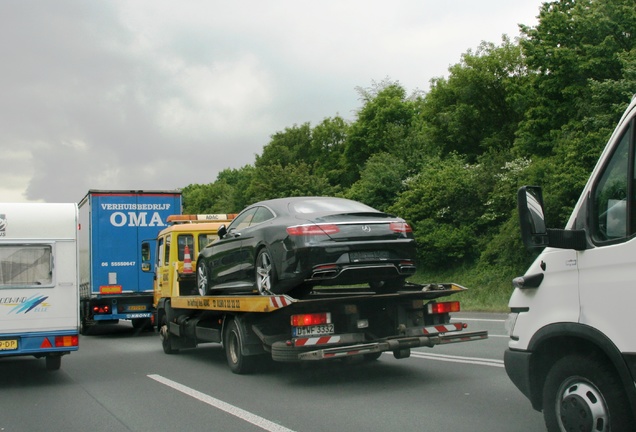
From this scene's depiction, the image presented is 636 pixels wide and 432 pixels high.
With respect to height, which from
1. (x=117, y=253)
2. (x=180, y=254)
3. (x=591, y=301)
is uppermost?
(x=117, y=253)

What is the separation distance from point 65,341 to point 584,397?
773 centimetres

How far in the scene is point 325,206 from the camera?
10227mm

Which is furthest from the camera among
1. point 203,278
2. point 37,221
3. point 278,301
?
point 203,278

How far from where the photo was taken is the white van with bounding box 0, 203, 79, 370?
33.7 feet

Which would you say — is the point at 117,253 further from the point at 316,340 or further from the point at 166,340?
the point at 316,340

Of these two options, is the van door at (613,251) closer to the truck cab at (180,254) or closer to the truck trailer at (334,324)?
the truck trailer at (334,324)

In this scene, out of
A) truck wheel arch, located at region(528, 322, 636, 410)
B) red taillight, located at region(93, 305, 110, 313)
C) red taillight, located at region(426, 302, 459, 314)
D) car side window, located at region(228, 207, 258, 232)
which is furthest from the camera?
red taillight, located at region(93, 305, 110, 313)

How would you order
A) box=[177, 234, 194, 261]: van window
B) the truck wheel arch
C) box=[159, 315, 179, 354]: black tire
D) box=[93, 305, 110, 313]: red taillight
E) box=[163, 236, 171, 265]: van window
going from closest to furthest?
the truck wheel arch, box=[159, 315, 179, 354]: black tire, box=[177, 234, 194, 261]: van window, box=[163, 236, 171, 265]: van window, box=[93, 305, 110, 313]: red taillight

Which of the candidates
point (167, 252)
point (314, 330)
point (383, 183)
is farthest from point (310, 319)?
point (383, 183)

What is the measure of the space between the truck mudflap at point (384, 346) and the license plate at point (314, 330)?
24cm

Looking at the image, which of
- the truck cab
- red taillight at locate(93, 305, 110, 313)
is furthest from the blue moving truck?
the truck cab

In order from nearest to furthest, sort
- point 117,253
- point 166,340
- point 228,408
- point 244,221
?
point 228,408, point 244,221, point 166,340, point 117,253

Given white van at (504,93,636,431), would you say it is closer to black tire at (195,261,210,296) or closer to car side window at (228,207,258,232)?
car side window at (228,207,258,232)

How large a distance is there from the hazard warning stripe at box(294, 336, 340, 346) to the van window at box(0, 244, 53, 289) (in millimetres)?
3984
